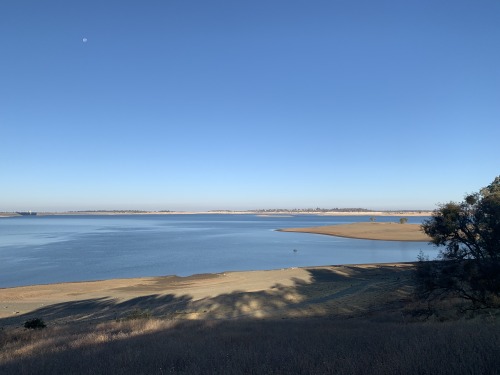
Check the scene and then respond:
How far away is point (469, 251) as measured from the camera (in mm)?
17734

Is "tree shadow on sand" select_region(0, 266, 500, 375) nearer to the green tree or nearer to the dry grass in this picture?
the dry grass

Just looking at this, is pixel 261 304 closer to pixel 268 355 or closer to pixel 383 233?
pixel 268 355

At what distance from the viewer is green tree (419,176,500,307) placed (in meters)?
15.8

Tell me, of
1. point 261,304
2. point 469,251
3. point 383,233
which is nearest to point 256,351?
point 469,251

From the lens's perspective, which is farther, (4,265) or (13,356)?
(4,265)

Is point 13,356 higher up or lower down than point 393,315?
higher up

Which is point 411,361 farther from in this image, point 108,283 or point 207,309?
point 108,283

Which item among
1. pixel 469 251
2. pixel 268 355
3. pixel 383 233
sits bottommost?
pixel 383 233

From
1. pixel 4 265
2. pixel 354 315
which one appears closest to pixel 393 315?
pixel 354 315

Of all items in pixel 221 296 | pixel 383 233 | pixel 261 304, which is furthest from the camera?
pixel 383 233

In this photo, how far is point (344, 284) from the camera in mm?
28969

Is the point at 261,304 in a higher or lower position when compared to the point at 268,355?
lower

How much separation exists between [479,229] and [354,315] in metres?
6.77

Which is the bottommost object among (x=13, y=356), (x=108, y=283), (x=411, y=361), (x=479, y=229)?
(x=108, y=283)
